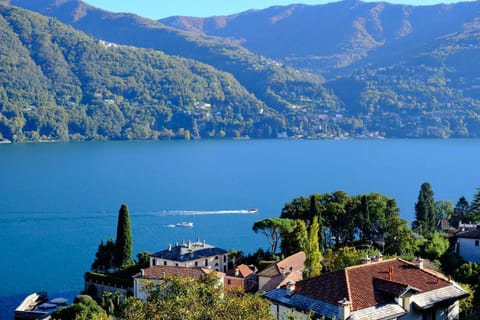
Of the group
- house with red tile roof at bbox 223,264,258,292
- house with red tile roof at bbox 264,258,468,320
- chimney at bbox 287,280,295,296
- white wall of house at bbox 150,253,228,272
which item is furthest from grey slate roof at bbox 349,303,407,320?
white wall of house at bbox 150,253,228,272

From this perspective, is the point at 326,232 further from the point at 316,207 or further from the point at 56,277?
the point at 56,277

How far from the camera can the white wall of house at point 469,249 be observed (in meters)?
39.7

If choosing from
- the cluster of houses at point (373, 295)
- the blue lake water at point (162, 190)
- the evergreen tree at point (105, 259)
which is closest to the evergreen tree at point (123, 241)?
the evergreen tree at point (105, 259)

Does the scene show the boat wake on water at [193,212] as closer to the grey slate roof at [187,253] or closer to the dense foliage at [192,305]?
Answer: the grey slate roof at [187,253]

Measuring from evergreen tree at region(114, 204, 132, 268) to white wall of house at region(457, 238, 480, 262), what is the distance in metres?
22.7

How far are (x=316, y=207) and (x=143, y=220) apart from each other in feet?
118

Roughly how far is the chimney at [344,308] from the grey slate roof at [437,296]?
2.62m

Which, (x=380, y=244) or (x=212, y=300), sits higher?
(x=212, y=300)

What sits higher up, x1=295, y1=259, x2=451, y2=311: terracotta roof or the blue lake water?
x1=295, y1=259, x2=451, y2=311: terracotta roof

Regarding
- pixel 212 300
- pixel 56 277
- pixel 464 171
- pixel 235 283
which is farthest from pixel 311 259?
pixel 464 171

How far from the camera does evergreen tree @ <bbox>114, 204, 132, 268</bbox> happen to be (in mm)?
46000

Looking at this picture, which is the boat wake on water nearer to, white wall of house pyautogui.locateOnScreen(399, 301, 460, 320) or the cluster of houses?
the cluster of houses

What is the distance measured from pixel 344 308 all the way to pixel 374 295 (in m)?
1.88

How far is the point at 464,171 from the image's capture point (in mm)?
134000
